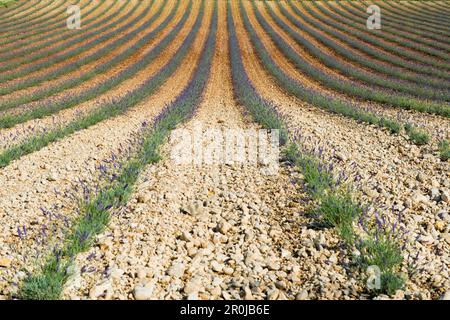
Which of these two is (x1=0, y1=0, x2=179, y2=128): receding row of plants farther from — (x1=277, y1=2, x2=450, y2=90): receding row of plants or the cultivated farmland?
(x1=277, y1=2, x2=450, y2=90): receding row of plants

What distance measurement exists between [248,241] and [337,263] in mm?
1007

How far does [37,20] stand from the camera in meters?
32.9

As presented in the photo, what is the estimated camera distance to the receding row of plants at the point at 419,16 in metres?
32.0

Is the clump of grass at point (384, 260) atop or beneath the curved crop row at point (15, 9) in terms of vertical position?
beneath

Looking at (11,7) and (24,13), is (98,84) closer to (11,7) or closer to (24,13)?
(24,13)

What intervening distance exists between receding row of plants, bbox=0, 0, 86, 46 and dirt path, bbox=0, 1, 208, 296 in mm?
20338

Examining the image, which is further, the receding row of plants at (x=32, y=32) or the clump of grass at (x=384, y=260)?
the receding row of plants at (x=32, y=32)

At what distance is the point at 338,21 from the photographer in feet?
110

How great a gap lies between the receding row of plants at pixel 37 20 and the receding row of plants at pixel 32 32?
0.95m

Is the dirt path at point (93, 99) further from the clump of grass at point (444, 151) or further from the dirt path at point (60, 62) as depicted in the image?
the clump of grass at point (444, 151)

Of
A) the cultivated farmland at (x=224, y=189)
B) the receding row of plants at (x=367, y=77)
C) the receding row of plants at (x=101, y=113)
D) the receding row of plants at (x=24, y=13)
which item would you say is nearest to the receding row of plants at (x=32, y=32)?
the receding row of plants at (x=24, y=13)

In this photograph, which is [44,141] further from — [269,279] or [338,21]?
[338,21]

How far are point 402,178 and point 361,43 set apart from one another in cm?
2294
